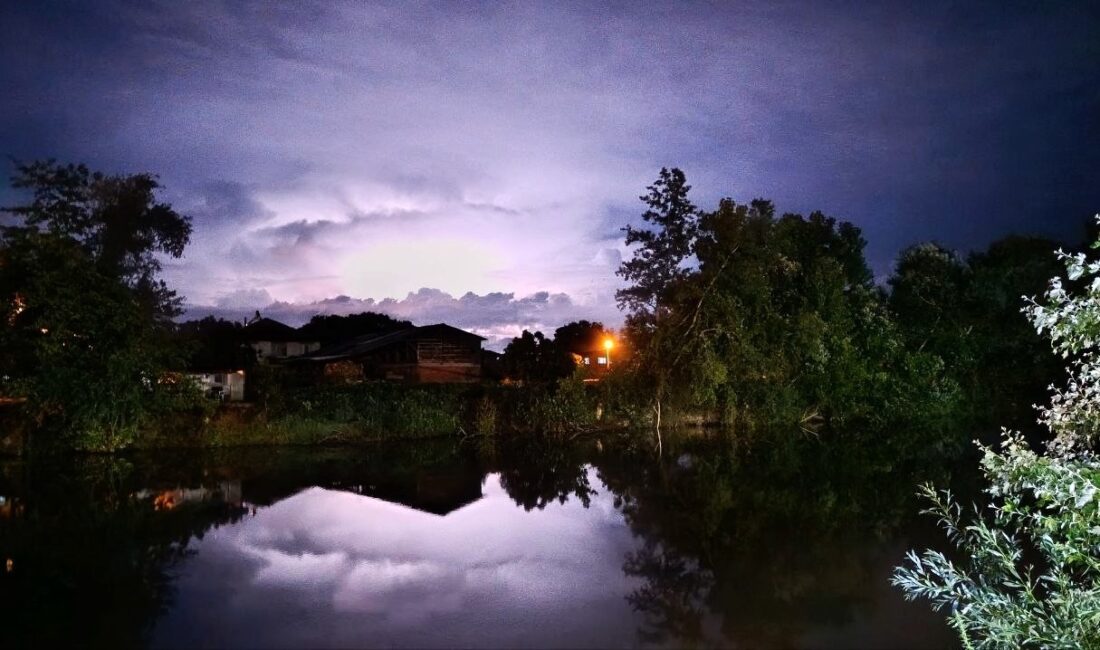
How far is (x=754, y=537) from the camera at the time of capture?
40.7 ft

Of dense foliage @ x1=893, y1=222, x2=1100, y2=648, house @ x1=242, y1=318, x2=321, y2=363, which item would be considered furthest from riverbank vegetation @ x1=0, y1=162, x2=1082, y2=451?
dense foliage @ x1=893, y1=222, x2=1100, y2=648

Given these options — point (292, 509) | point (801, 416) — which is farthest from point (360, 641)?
point (801, 416)

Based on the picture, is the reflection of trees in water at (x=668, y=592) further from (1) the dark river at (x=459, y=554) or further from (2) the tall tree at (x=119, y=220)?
(2) the tall tree at (x=119, y=220)

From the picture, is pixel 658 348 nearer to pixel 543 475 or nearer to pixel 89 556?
pixel 543 475

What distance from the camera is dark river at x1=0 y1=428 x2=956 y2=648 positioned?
8312 mm

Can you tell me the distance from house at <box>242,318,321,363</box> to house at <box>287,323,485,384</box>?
28.9 ft

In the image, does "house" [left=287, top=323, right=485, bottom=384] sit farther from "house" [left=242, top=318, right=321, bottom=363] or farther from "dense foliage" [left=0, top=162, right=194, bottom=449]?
"dense foliage" [left=0, top=162, right=194, bottom=449]

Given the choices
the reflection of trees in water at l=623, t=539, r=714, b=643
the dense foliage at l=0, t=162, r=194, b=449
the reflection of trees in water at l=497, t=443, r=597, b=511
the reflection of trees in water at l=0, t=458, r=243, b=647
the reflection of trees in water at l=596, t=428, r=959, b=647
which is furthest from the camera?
the dense foliage at l=0, t=162, r=194, b=449

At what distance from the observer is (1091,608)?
459 cm

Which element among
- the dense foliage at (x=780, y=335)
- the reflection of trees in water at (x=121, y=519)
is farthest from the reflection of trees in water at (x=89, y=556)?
the dense foliage at (x=780, y=335)

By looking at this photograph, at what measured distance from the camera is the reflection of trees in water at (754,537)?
340 inches

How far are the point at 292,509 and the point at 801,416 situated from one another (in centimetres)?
2376

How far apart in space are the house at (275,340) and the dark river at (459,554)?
3136cm

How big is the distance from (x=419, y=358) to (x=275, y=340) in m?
17.4
